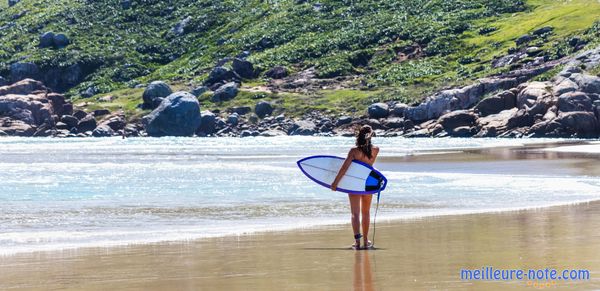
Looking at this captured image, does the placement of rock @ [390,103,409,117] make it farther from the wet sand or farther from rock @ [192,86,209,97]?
the wet sand

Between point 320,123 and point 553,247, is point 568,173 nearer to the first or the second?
point 553,247

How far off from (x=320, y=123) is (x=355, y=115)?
14.8 ft

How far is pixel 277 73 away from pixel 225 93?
42.9 feet

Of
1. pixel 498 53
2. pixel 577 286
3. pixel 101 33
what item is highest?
pixel 101 33

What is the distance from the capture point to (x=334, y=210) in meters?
22.5

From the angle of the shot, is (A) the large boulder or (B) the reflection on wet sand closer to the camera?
(B) the reflection on wet sand

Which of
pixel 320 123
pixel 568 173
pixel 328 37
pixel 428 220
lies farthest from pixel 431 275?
pixel 328 37

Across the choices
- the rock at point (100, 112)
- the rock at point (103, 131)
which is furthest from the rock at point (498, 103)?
the rock at point (100, 112)

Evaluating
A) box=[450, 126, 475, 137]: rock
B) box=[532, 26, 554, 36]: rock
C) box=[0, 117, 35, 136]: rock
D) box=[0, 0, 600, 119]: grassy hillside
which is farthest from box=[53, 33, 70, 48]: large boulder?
box=[450, 126, 475, 137]: rock

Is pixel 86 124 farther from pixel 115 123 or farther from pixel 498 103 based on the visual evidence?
pixel 498 103

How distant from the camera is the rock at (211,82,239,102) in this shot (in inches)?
5143

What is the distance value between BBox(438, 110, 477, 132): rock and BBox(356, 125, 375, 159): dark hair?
79.6 meters

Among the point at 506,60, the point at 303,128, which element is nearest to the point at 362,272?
the point at 303,128

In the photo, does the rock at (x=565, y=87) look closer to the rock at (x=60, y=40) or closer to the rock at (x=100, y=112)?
the rock at (x=100, y=112)
